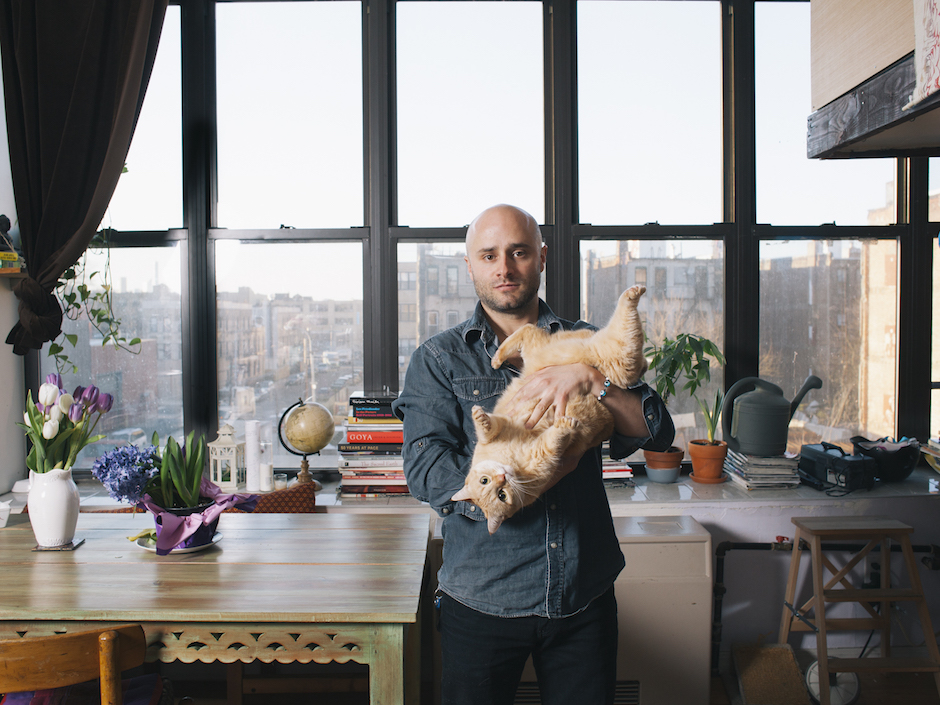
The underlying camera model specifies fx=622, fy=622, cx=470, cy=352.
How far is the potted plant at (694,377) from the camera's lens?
260 centimetres

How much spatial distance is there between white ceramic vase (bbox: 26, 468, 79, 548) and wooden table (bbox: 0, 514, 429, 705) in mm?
51

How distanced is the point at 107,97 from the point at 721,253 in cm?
278

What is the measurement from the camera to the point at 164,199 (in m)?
2.87

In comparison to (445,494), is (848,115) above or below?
above

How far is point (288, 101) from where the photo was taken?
2861 millimetres

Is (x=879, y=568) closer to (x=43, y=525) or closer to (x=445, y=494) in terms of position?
(x=445, y=494)

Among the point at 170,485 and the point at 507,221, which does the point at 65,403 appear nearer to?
the point at 170,485

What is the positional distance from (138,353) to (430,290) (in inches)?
54.1

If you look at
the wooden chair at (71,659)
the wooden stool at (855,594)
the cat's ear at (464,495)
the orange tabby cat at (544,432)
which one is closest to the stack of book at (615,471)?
the wooden stool at (855,594)

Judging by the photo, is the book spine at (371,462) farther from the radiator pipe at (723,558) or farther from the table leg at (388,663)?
→ the radiator pipe at (723,558)

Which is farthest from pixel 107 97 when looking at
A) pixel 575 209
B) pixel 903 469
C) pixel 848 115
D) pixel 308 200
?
pixel 903 469

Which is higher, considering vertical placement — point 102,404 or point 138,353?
point 138,353

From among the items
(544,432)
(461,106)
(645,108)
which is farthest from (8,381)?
(645,108)

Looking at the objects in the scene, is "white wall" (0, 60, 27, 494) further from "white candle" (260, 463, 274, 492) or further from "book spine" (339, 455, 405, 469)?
"book spine" (339, 455, 405, 469)
